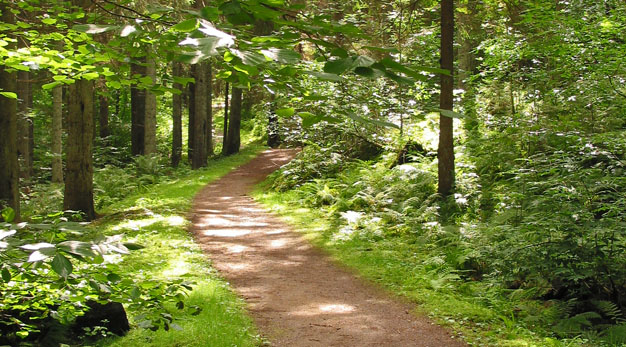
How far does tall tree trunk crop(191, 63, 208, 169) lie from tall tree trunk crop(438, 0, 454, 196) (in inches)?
471

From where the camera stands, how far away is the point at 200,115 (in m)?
21.2

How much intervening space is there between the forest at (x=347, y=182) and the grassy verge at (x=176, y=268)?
43 millimetres

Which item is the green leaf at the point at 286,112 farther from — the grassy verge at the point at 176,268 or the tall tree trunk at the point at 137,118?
the tall tree trunk at the point at 137,118

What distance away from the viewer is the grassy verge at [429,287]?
19.5ft

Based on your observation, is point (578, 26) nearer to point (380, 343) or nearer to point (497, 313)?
point (497, 313)

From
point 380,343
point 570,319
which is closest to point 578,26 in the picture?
point 570,319

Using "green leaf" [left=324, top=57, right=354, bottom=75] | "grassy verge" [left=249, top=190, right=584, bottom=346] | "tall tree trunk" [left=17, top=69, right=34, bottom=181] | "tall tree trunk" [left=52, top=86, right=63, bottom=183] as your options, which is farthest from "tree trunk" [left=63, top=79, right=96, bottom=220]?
"green leaf" [left=324, top=57, right=354, bottom=75]

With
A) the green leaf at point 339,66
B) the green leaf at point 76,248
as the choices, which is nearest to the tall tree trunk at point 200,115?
the green leaf at point 76,248

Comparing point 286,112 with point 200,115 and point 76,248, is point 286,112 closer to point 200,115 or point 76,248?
point 76,248


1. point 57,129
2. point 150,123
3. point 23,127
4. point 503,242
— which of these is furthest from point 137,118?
point 503,242

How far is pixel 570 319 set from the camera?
604 centimetres

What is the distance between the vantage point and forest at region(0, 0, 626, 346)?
6.96 ft

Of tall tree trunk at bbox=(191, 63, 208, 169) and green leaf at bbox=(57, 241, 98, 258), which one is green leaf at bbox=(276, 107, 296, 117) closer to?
green leaf at bbox=(57, 241, 98, 258)

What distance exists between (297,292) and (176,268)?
2066mm
